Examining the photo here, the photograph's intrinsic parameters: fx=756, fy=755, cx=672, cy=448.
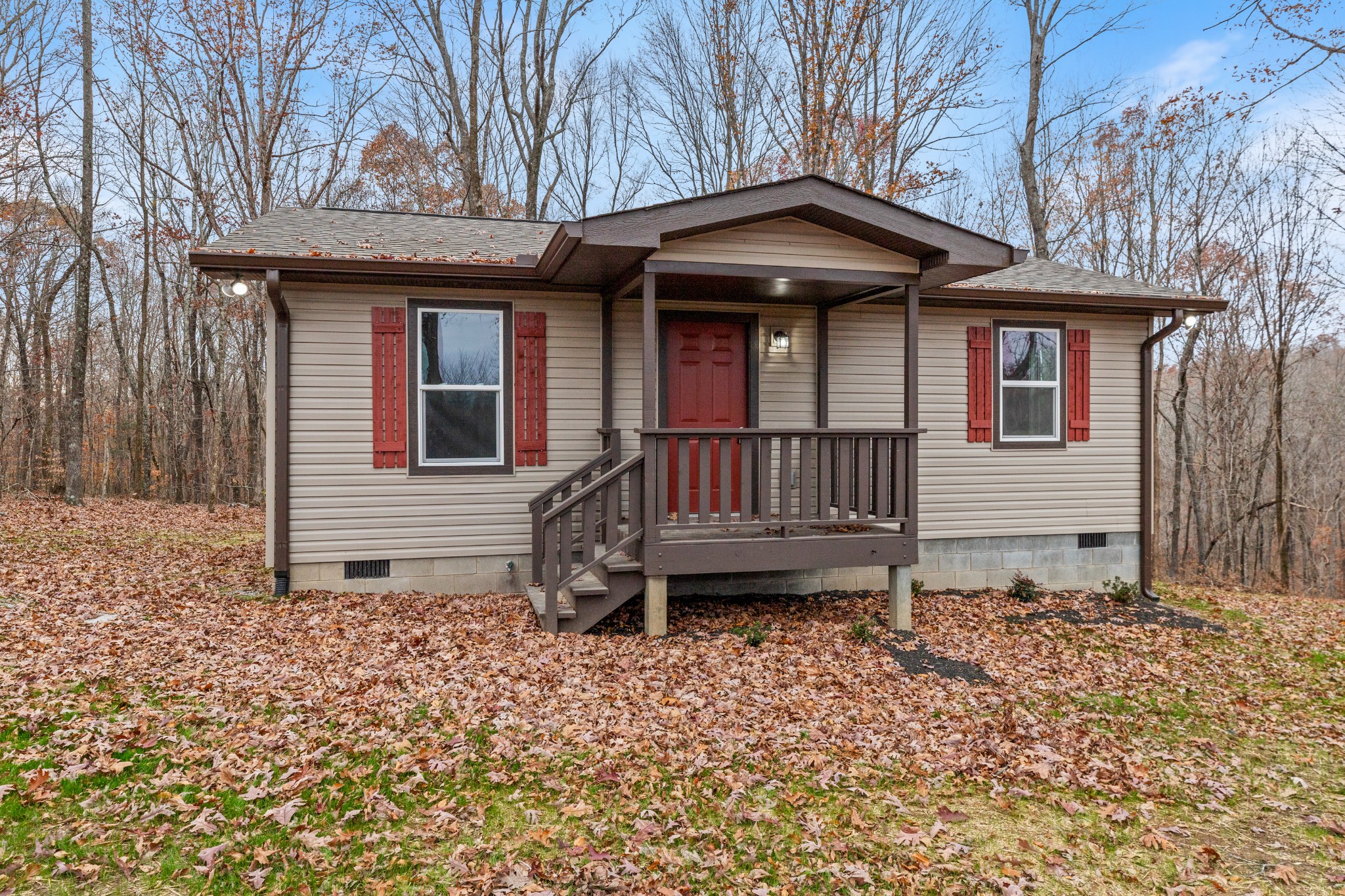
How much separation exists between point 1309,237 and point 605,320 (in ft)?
48.9

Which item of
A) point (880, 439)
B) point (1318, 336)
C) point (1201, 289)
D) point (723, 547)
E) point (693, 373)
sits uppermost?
point (1201, 289)

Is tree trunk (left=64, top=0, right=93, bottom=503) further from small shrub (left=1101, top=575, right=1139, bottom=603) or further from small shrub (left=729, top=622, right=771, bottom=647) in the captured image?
small shrub (left=1101, top=575, right=1139, bottom=603)

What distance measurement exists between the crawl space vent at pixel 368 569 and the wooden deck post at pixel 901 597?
455 centimetres

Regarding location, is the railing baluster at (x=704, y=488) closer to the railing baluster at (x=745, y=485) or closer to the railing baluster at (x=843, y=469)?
the railing baluster at (x=745, y=485)

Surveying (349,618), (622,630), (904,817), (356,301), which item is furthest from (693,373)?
(904,817)

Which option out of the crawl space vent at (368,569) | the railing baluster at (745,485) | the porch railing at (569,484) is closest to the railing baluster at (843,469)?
the railing baluster at (745,485)

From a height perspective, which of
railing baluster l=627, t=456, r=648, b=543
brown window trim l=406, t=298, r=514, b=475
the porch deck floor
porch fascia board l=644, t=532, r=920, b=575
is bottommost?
porch fascia board l=644, t=532, r=920, b=575

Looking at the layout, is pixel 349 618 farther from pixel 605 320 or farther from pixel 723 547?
pixel 605 320

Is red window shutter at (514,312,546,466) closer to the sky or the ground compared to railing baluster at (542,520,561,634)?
closer to the sky

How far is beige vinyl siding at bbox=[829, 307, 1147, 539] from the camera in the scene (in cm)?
798

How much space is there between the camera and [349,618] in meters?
5.98

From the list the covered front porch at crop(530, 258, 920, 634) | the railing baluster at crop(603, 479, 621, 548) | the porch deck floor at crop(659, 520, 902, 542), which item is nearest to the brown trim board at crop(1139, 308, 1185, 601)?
the covered front porch at crop(530, 258, 920, 634)

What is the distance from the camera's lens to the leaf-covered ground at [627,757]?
2.97 m

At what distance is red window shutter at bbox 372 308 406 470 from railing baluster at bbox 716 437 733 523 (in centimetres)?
298
